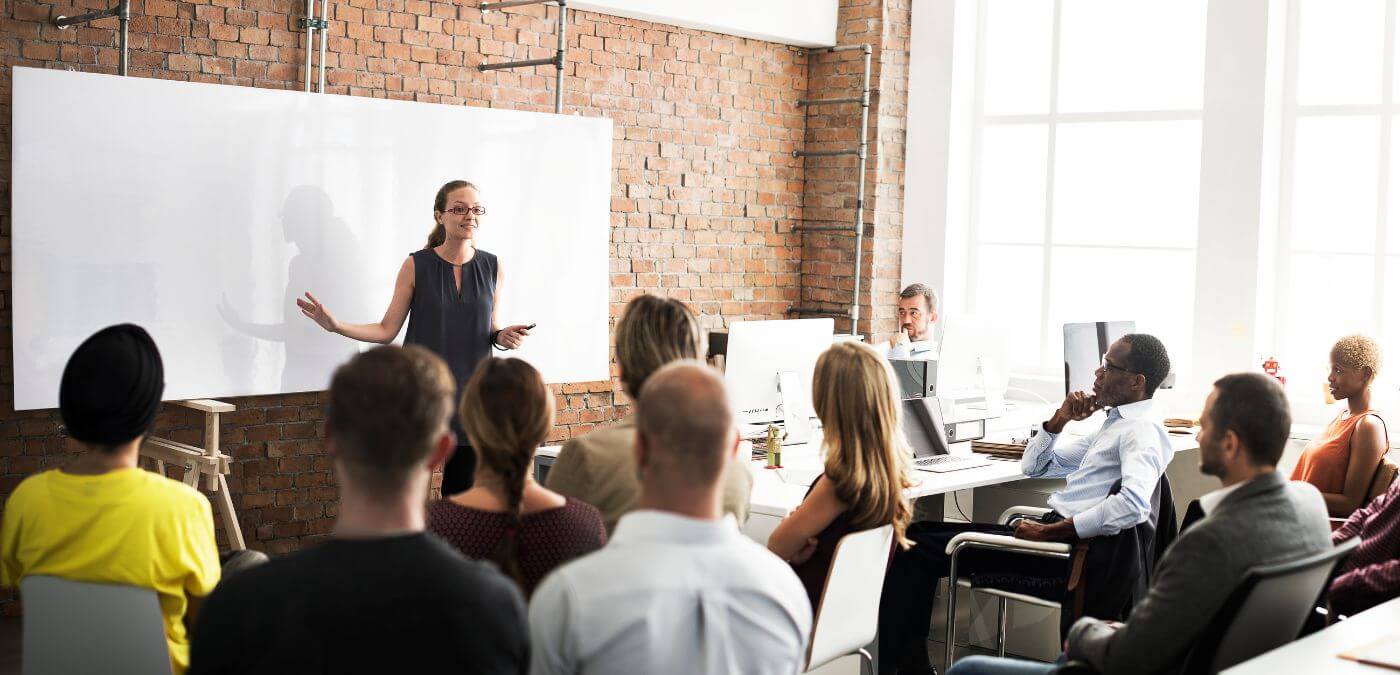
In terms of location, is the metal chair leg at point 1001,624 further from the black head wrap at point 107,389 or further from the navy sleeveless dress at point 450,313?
the black head wrap at point 107,389

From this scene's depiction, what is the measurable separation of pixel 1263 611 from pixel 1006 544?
145cm

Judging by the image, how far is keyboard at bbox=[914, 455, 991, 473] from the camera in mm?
4934

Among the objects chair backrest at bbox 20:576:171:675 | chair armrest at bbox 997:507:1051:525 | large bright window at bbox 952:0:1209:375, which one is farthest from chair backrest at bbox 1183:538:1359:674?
large bright window at bbox 952:0:1209:375

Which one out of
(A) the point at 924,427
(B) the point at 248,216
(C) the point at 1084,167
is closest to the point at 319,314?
(B) the point at 248,216

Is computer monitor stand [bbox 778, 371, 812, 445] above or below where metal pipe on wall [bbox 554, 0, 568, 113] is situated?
below

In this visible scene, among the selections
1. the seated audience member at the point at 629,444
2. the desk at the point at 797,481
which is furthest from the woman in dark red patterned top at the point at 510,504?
the desk at the point at 797,481

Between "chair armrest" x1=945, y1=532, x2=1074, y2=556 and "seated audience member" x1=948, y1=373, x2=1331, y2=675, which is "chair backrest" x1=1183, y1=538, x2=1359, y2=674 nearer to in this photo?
"seated audience member" x1=948, y1=373, x2=1331, y2=675

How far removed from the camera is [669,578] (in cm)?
190

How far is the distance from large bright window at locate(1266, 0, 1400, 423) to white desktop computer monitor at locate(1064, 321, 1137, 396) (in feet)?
5.18

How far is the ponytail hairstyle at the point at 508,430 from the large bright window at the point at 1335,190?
234 inches

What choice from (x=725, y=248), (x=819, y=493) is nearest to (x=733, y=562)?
(x=819, y=493)

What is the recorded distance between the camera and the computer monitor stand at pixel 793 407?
5.08 meters

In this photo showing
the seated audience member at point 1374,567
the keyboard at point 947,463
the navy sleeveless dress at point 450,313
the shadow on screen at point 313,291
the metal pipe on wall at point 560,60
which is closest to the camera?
the seated audience member at point 1374,567

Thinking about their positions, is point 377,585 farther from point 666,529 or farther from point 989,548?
A: point 989,548
